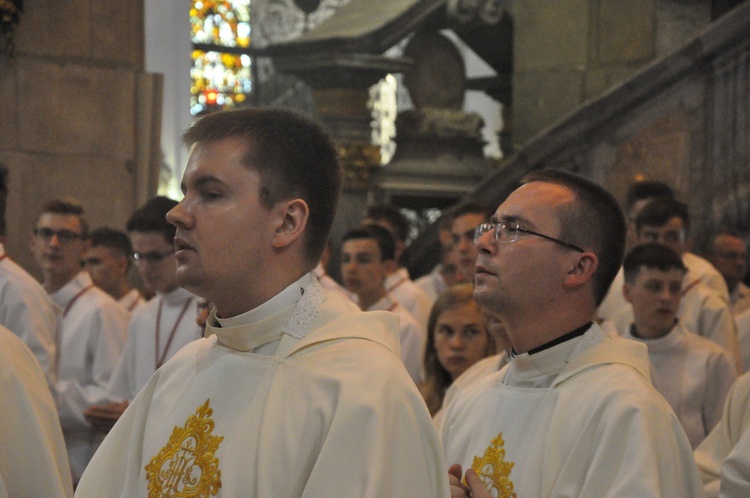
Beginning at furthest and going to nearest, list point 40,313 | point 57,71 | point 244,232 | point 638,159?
point 638,159 → point 57,71 → point 40,313 → point 244,232

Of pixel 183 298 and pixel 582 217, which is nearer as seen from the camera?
pixel 582 217

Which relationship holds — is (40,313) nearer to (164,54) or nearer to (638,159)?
(638,159)

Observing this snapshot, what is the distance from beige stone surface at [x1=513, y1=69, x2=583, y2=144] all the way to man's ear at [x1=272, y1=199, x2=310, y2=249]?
→ 9517 mm

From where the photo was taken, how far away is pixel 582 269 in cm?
381

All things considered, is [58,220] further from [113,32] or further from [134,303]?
[113,32]

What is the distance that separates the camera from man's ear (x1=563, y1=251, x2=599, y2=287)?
12.4ft

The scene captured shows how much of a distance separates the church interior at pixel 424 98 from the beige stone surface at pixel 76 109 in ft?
0.04

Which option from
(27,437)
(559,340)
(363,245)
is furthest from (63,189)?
(559,340)

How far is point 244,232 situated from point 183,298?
3865mm

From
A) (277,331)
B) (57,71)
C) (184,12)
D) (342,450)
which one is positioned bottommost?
(342,450)

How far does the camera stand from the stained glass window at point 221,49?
17922 millimetres

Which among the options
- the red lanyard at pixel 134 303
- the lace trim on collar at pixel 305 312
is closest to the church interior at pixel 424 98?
the red lanyard at pixel 134 303

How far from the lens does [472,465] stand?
3.75 m

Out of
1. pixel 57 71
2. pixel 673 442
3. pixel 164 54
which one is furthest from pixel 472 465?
pixel 164 54
